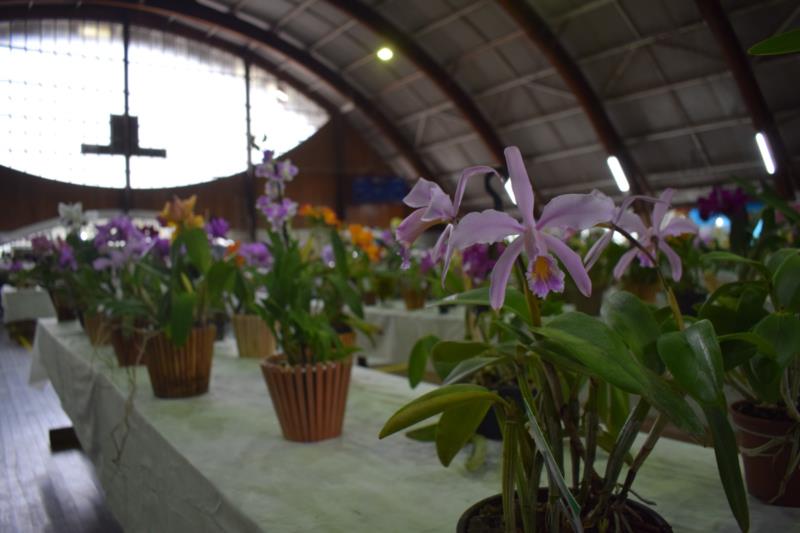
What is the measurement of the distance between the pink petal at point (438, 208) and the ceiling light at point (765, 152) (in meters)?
9.29

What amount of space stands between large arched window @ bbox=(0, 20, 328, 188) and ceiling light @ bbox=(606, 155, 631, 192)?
5.60 meters

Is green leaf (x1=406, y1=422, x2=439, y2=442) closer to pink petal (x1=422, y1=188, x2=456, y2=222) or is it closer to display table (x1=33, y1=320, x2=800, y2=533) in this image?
display table (x1=33, y1=320, x2=800, y2=533)

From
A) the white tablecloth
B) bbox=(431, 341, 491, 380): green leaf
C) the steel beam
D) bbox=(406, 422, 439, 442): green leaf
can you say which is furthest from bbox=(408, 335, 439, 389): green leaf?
the steel beam

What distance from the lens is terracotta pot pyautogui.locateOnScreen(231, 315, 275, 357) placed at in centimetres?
181

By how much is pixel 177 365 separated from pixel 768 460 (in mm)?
1077

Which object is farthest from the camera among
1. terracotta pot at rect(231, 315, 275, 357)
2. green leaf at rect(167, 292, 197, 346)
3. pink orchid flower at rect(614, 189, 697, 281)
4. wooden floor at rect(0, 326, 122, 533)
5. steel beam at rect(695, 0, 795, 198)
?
steel beam at rect(695, 0, 795, 198)

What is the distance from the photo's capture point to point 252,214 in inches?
513

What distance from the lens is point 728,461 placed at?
0.47 m

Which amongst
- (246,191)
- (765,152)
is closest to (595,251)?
(765,152)

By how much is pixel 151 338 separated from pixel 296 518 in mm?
745

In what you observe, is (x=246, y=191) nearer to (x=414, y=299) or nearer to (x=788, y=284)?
(x=414, y=299)

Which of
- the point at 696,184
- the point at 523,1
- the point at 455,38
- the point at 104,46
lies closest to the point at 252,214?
the point at 104,46

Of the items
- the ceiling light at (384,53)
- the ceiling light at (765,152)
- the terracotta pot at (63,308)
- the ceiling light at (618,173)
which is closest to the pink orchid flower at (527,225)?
the terracotta pot at (63,308)

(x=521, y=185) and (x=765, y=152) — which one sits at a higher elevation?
(x=765, y=152)
